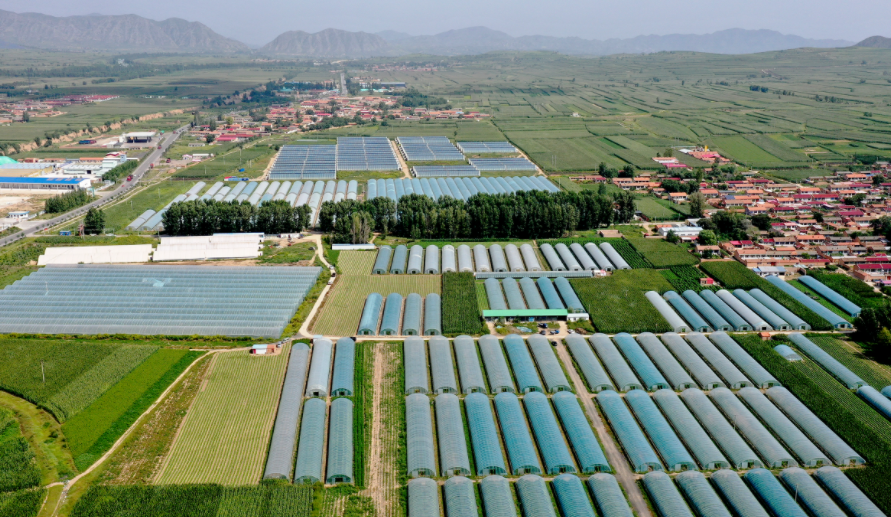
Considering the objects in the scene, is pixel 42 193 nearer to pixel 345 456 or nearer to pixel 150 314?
pixel 150 314

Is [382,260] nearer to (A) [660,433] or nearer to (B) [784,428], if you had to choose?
(A) [660,433]

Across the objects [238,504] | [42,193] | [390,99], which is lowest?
[238,504]

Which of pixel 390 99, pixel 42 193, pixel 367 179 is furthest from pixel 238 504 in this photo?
pixel 390 99

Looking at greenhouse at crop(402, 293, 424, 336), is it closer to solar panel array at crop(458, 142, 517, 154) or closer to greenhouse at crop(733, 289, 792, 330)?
greenhouse at crop(733, 289, 792, 330)

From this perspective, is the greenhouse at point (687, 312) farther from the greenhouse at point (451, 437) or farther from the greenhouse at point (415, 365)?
the greenhouse at point (451, 437)

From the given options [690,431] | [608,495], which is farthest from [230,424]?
[690,431]

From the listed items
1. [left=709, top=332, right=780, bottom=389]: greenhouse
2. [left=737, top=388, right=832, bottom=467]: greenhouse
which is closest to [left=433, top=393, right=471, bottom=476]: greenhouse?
[left=737, top=388, right=832, bottom=467]: greenhouse
